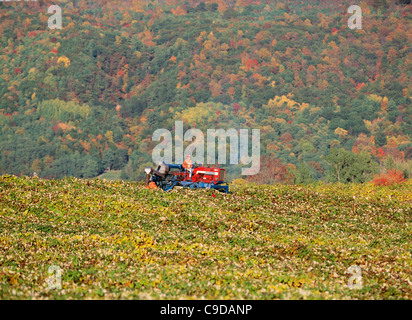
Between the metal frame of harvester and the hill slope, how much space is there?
1256 millimetres

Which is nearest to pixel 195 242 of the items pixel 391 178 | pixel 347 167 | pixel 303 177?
pixel 391 178

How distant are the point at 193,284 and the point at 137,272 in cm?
253

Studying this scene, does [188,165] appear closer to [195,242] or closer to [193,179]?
[193,179]

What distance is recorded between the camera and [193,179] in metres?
38.7

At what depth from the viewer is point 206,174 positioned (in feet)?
128

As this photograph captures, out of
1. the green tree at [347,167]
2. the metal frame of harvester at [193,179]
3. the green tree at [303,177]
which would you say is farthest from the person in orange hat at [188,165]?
the green tree at [303,177]

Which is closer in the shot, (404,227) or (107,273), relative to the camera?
(107,273)

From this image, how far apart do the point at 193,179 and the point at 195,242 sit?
12.1 meters

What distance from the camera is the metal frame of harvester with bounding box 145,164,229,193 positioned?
38312 mm

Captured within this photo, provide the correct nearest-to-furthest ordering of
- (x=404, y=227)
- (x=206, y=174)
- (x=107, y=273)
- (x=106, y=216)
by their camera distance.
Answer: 1. (x=107, y=273)
2. (x=106, y=216)
3. (x=404, y=227)
4. (x=206, y=174)
